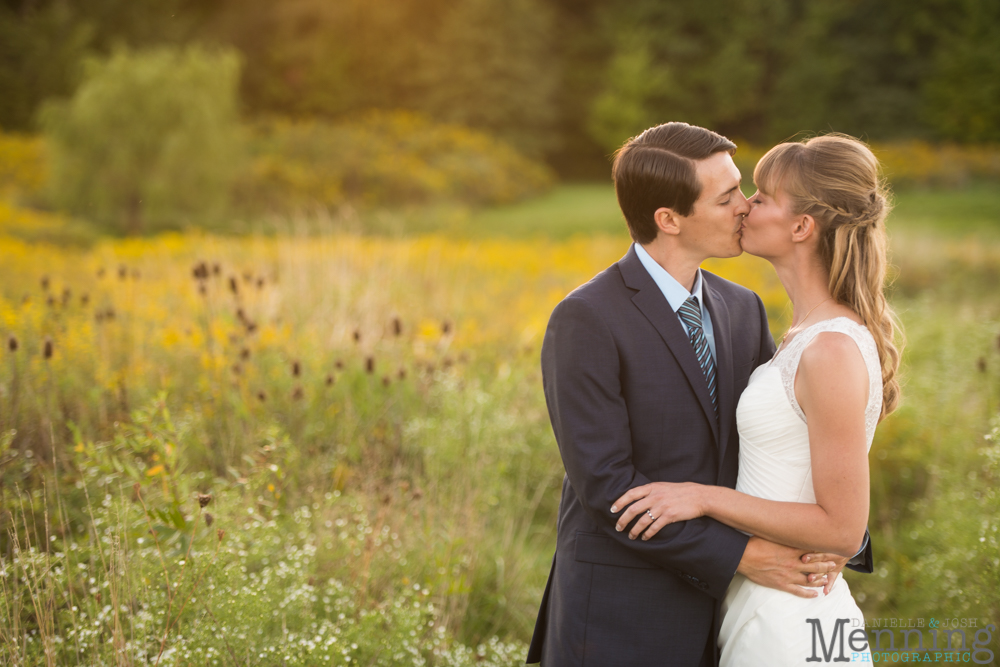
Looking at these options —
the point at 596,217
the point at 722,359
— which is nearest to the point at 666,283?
the point at 722,359

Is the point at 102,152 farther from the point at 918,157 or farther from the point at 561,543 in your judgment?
the point at 918,157

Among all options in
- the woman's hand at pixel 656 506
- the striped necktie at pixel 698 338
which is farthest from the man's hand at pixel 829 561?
the striped necktie at pixel 698 338

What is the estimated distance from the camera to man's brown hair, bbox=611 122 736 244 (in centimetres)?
192

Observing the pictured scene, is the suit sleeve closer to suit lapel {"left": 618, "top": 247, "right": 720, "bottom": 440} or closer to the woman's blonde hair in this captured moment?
suit lapel {"left": 618, "top": 247, "right": 720, "bottom": 440}

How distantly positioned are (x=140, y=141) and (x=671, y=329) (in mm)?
11656

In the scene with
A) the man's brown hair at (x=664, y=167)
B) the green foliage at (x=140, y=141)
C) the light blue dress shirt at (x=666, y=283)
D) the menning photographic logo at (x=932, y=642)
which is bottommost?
the menning photographic logo at (x=932, y=642)

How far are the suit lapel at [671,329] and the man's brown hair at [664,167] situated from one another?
21cm

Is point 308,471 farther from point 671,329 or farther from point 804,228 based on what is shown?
point 804,228

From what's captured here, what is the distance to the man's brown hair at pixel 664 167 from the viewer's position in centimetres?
192

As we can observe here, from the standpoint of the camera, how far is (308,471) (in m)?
3.32

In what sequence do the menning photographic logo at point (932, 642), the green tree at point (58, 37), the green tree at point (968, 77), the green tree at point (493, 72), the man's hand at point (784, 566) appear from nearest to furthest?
the man's hand at point (784, 566) < the menning photographic logo at point (932, 642) < the green tree at point (58, 37) < the green tree at point (968, 77) < the green tree at point (493, 72)

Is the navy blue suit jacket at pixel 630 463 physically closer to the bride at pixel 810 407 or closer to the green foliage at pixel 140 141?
the bride at pixel 810 407

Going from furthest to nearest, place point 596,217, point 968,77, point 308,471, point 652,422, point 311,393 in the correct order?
1. point 968,77
2. point 596,217
3. point 311,393
4. point 308,471
5. point 652,422

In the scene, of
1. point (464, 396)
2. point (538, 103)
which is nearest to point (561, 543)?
point (464, 396)
